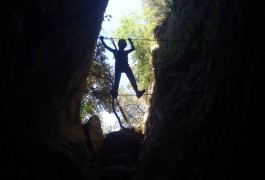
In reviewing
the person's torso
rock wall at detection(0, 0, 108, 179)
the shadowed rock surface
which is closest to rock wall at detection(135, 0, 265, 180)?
the shadowed rock surface

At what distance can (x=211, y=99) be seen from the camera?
9367mm

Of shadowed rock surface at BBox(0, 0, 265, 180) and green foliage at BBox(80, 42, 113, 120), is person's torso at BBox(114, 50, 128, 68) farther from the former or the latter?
green foliage at BBox(80, 42, 113, 120)

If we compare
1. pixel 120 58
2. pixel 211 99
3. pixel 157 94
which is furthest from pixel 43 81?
pixel 211 99

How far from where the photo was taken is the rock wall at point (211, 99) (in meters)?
7.56

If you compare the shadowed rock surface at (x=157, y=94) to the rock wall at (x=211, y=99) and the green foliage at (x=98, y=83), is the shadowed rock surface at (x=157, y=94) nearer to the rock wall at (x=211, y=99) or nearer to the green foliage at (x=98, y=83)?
the rock wall at (x=211, y=99)

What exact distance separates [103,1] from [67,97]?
381cm

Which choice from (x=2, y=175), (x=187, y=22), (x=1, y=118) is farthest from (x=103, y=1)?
(x=2, y=175)

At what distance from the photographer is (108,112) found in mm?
20750

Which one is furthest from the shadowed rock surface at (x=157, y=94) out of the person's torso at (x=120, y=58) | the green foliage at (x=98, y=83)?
the green foliage at (x=98, y=83)

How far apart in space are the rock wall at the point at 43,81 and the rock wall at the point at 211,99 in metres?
2.99

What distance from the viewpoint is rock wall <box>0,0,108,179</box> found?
9000 mm

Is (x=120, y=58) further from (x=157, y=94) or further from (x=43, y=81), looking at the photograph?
(x=43, y=81)

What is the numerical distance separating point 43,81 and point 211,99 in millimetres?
5336

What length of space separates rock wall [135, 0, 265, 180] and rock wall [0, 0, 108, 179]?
9.80ft
